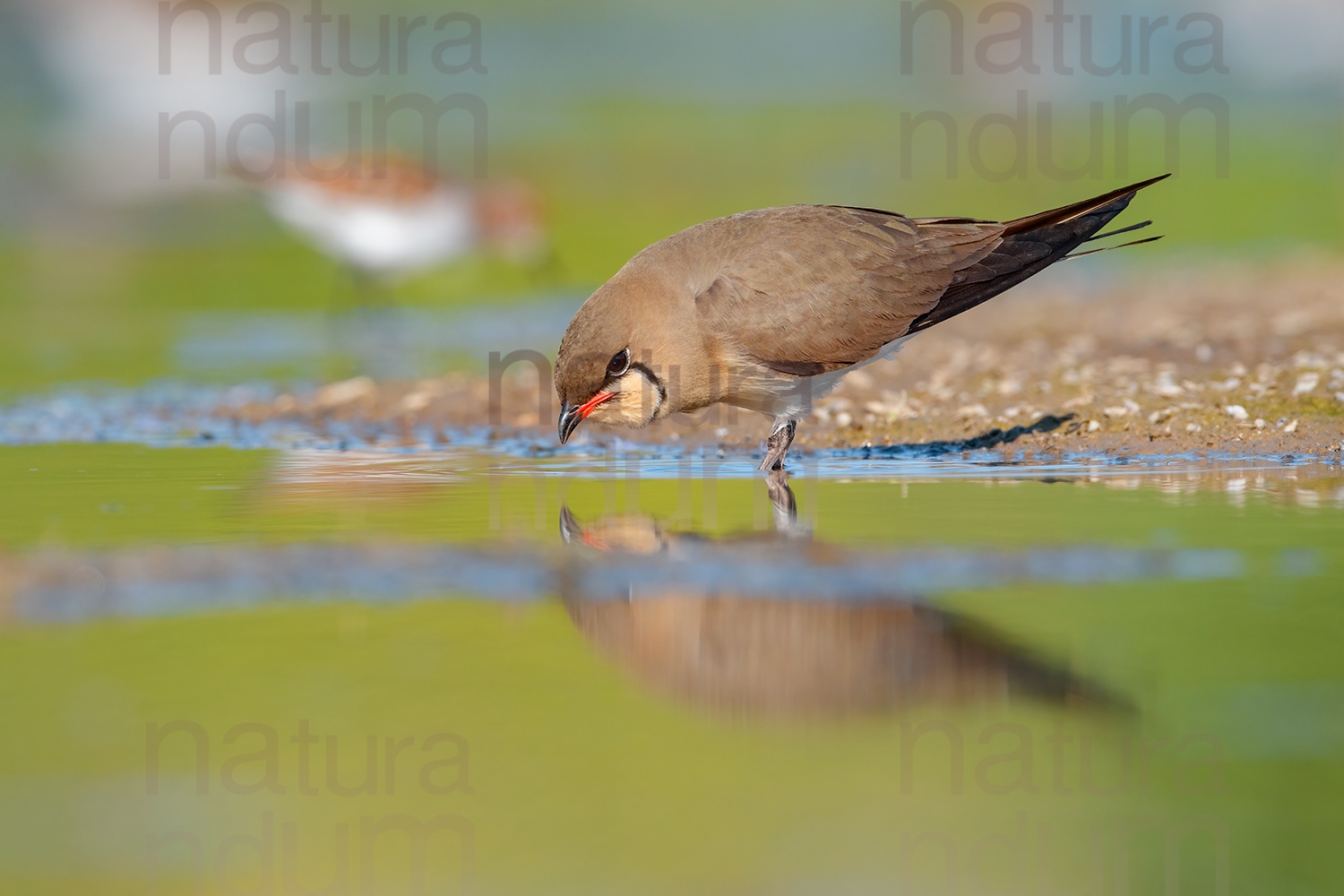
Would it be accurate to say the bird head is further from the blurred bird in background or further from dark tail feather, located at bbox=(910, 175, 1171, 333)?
the blurred bird in background

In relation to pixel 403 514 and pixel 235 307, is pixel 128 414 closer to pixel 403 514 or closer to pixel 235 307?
pixel 403 514

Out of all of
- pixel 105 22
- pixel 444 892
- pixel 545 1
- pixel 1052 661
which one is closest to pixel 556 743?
pixel 444 892

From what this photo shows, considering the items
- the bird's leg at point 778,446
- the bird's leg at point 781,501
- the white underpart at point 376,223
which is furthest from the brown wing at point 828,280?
the white underpart at point 376,223

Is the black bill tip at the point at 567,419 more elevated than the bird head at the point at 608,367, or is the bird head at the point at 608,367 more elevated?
the bird head at the point at 608,367

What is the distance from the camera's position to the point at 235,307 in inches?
622

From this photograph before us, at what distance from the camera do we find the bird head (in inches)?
256

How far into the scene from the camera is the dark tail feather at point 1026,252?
709 cm

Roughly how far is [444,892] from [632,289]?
3982mm

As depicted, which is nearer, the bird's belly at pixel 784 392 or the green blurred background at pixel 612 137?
the bird's belly at pixel 784 392

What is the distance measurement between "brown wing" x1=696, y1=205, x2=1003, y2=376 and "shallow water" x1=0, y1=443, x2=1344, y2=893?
3.10 feet

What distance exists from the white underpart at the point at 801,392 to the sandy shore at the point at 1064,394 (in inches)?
30.9

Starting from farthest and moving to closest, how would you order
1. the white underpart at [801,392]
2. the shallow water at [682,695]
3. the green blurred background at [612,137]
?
the green blurred background at [612,137], the white underpart at [801,392], the shallow water at [682,695]

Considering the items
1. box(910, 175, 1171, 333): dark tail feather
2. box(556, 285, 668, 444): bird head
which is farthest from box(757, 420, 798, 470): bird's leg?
box(910, 175, 1171, 333): dark tail feather

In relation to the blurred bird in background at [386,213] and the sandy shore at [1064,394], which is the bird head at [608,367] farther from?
the blurred bird in background at [386,213]
